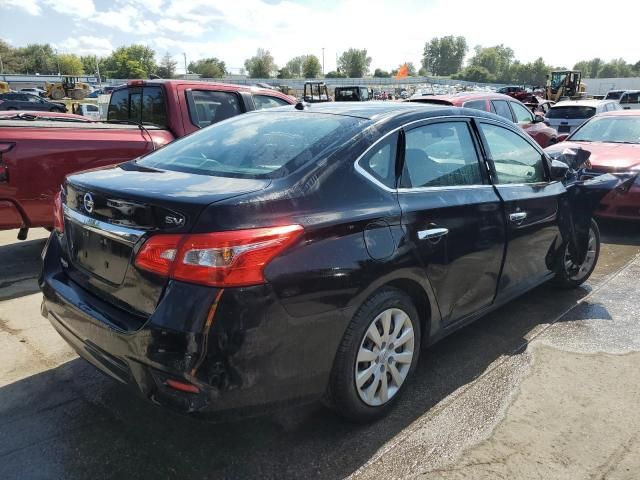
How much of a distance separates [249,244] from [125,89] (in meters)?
4.99

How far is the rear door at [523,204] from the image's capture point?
11.6 ft

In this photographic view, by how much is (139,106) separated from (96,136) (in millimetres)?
1303

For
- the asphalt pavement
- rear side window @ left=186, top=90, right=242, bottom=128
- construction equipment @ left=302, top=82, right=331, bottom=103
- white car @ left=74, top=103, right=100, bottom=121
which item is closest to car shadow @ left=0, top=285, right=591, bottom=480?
the asphalt pavement

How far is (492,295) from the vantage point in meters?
3.50

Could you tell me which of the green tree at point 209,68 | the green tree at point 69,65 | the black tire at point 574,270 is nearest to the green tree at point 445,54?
the green tree at point 209,68

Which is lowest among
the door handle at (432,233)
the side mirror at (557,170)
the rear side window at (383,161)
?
the door handle at (432,233)

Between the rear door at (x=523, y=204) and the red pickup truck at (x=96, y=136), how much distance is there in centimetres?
335

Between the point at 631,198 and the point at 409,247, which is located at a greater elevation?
the point at 409,247

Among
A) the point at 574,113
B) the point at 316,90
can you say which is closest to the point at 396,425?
the point at 574,113

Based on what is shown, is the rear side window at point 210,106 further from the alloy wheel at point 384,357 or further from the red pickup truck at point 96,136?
the alloy wheel at point 384,357

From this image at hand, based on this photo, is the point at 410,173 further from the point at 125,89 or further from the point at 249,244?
the point at 125,89

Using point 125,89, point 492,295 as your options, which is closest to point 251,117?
point 492,295

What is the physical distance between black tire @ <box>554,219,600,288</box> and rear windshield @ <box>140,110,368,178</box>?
255 centimetres

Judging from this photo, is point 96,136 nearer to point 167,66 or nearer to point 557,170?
point 557,170
